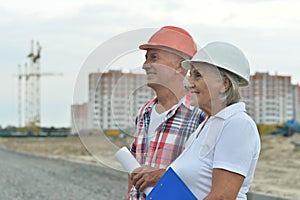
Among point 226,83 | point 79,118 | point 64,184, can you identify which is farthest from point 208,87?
point 64,184

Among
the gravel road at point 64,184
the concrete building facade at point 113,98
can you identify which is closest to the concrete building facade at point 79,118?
the concrete building facade at point 113,98

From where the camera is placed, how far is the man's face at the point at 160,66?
3176mm

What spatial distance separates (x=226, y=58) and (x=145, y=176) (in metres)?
0.66

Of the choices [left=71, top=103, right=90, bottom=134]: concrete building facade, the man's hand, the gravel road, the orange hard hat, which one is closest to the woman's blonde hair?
the orange hard hat

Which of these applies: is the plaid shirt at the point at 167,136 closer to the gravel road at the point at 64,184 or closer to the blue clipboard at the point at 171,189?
the blue clipboard at the point at 171,189

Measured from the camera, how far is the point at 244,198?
2.85 m

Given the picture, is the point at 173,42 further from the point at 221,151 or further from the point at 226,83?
the point at 221,151

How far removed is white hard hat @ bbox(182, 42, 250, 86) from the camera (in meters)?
2.82

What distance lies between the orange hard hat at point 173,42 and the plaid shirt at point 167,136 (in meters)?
0.23

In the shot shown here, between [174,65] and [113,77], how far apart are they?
299 mm

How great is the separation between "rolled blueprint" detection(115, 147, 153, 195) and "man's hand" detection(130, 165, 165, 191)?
2 cm

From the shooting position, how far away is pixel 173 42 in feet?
10.4

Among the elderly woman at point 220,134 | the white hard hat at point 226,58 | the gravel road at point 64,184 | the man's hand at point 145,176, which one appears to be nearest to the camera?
the elderly woman at point 220,134

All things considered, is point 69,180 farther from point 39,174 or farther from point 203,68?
point 203,68
